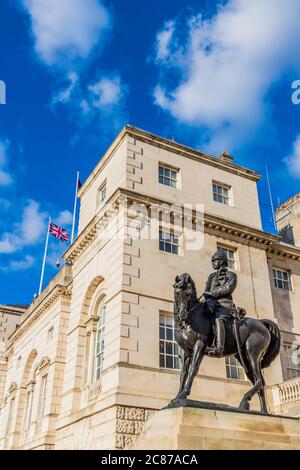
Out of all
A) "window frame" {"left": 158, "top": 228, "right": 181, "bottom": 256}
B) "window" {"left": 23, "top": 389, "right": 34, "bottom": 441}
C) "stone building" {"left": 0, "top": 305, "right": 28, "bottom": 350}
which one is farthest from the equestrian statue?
"stone building" {"left": 0, "top": 305, "right": 28, "bottom": 350}

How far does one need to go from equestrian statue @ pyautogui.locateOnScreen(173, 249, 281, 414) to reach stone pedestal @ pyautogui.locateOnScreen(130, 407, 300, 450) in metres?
0.73

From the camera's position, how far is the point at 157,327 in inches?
844

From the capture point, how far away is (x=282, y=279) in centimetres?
2875

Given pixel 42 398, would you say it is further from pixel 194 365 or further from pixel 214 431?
pixel 214 431

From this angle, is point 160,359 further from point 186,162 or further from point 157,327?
point 186,162

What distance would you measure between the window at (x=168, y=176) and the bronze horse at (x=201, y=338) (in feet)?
48.2

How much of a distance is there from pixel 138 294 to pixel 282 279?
11050 mm

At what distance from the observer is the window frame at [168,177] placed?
26.0m

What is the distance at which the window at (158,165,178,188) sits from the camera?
85.4ft

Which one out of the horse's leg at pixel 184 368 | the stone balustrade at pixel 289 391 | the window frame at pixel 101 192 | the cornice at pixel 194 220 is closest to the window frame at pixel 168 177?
the cornice at pixel 194 220

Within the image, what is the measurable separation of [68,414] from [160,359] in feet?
19.4

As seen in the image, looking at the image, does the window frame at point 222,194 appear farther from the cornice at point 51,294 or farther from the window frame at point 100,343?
the cornice at point 51,294

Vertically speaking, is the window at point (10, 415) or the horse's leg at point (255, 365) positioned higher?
the window at point (10, 415)
